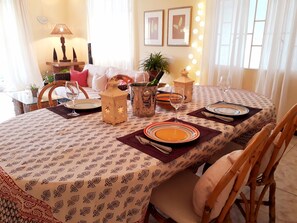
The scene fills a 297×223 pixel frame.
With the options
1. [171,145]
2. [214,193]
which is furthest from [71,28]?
[214,193]

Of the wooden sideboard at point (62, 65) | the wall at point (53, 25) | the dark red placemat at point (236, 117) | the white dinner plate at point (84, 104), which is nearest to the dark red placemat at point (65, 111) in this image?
the white dinner plate at point (84, 104)

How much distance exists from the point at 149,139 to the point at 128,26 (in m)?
3.73

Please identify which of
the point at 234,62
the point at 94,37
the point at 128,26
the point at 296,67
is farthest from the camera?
the point at 94,37

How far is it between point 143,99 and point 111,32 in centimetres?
375

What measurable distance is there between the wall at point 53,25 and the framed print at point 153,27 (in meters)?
1.90

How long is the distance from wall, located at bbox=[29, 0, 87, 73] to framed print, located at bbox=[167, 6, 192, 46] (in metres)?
2.43

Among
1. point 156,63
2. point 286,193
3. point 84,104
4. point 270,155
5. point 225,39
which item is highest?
point 225,39

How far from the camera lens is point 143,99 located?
134cm

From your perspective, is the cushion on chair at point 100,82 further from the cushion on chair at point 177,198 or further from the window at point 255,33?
the cushion on chair at point 177,198

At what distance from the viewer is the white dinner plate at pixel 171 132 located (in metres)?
1.08

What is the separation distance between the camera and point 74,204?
78 cm

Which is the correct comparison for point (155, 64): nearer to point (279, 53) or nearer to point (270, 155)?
point (279, 53)

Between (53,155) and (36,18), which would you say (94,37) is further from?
(53,155)

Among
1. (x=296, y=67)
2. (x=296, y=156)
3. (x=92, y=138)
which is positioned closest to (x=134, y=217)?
(x=92, y=138)
